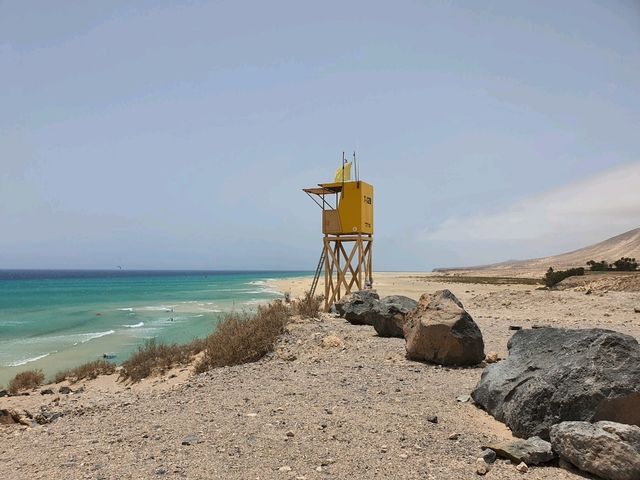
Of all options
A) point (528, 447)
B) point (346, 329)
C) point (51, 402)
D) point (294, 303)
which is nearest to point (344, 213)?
point (294, 303)

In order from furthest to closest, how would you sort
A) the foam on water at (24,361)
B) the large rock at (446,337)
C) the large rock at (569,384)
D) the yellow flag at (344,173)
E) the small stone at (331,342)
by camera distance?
the yellow flag at (344,173) → the foam on water at (24,361) → the small stone at (331,342) → the large rock at (446,337) → the large rock at (569,384)

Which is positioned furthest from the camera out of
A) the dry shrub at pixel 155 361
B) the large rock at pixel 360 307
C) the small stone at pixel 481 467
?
the large rock at pixel 360 307

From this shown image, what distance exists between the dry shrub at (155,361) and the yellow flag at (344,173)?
8.48 meters

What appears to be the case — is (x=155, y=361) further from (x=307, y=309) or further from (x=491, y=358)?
(x=491, y=358)

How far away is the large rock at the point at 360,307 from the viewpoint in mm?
13797

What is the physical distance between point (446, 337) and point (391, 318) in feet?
10.5

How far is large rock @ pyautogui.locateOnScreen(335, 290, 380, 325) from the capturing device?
543 inches

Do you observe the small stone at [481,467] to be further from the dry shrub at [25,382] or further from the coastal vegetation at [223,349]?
the dry shrub at [25,382]

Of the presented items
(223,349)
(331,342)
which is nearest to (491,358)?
(331,342)

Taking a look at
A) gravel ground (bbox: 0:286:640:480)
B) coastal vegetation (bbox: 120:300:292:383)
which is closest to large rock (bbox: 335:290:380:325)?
coastal vegetation (bbox: 120:300:292:383)

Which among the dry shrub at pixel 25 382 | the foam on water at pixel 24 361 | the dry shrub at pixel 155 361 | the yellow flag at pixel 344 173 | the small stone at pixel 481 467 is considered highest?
the yellow flag at pixel 344 173

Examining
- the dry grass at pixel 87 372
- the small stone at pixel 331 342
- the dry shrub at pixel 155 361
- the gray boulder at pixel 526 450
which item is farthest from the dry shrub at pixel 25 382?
the gray boulder at pixel 526 450

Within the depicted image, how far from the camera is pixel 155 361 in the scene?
12617 millimetres

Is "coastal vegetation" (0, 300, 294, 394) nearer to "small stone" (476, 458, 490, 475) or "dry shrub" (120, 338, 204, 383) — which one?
"dry shrub" (120, 338, 204, 383)
